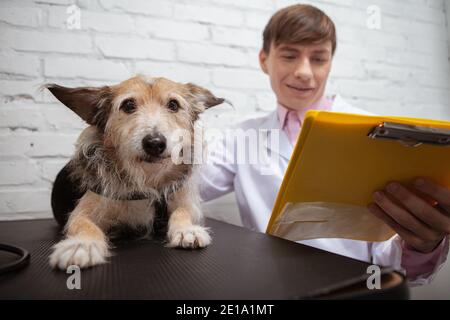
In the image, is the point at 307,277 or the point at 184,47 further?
the point at 184,47

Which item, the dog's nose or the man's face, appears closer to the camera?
the dog's nose

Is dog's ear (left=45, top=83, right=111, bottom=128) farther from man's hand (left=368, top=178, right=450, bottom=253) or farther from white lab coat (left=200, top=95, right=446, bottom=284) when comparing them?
man's hand (left=368, top=178, right=450, bottom=253)

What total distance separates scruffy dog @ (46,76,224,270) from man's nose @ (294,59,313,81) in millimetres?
522

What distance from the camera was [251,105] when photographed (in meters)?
1.63

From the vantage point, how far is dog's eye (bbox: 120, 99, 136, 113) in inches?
36.8

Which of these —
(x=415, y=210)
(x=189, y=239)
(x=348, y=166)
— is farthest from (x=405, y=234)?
(x=189, y=239)

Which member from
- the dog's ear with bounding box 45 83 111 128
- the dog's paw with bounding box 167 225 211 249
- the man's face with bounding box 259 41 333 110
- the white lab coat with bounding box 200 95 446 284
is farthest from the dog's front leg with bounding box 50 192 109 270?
the man's face with bounding box 259 41 333 110

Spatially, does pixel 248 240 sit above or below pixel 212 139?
below

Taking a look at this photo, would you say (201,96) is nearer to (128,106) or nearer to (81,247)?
(128,106)

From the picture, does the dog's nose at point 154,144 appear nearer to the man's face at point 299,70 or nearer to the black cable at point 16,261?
the black cable at point 16,261
